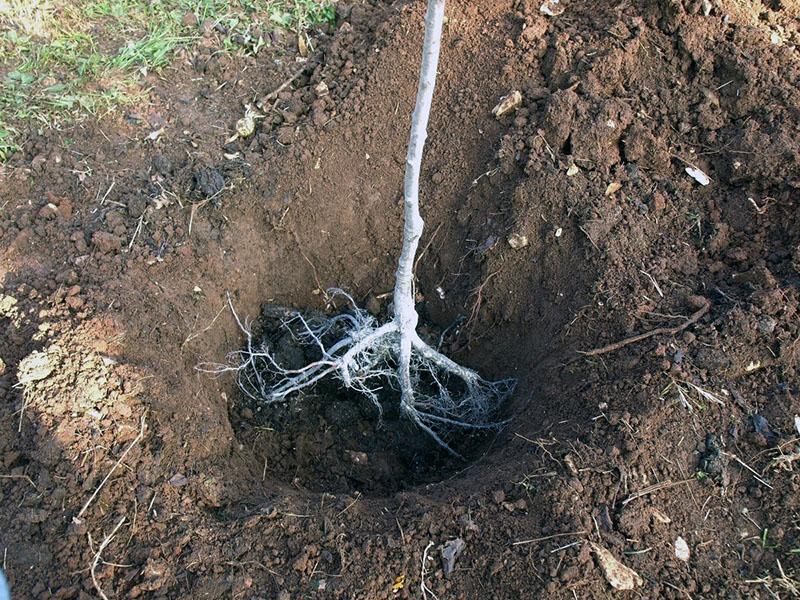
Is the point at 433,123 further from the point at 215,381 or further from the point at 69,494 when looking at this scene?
the point at 69,494

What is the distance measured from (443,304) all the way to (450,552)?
1.29m

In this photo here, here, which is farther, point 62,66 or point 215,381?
point 62,66

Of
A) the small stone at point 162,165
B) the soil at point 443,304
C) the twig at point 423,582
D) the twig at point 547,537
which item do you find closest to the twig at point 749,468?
the soil at point 443,304

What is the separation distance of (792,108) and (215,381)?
2.54 m

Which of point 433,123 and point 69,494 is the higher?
point 433,123

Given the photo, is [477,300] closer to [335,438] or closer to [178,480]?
[335,438]

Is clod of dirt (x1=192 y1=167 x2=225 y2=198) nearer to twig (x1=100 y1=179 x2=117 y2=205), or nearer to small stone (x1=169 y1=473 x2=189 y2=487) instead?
twig (x1=100 y1=179 x2=117 y2=205)

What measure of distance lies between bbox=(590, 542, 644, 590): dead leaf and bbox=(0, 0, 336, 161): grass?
2.76 m

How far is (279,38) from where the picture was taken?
3.25 metres

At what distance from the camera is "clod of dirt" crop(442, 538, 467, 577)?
187cm

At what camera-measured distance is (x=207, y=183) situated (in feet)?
9.06

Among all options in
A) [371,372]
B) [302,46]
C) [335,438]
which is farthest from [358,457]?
[302,46]

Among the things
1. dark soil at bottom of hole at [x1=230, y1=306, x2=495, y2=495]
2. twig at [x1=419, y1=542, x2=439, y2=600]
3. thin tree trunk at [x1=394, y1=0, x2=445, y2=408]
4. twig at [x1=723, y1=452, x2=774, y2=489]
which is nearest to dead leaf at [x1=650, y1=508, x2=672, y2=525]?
twig at [x1=723, y1=452, x2=774, y2=489]

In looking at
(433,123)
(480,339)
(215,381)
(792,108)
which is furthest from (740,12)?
(215,381)
